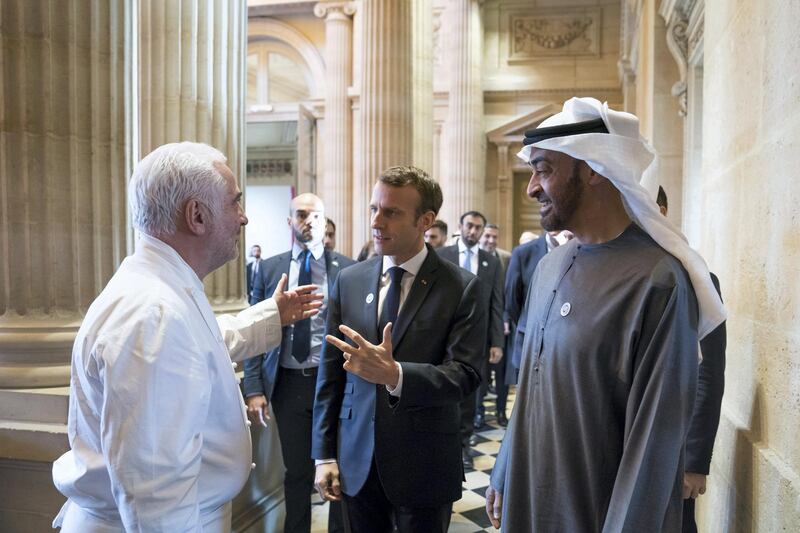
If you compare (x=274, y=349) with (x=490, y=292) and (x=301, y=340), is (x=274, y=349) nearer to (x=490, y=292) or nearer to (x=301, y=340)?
(x=301, y=340)

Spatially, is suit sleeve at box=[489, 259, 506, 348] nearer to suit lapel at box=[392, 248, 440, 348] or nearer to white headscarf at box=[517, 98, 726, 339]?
suit lapel at box=[392, 248, 440, 348]

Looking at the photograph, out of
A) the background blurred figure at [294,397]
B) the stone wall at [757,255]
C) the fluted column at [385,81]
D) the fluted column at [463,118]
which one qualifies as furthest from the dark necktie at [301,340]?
the fluted column at [463,118]

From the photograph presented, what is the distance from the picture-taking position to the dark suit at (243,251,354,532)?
3.29 meters

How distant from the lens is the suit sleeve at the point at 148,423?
1357 mm

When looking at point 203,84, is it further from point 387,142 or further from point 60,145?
point 387,142

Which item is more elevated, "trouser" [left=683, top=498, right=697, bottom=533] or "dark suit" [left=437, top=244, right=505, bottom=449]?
"dark suit" [left=437, top=244, right=505, bottom=449]

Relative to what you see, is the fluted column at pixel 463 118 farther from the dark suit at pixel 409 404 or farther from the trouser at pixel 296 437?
the dark suit at pixel 409 404

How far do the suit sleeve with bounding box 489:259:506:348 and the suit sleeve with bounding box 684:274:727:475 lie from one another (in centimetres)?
332

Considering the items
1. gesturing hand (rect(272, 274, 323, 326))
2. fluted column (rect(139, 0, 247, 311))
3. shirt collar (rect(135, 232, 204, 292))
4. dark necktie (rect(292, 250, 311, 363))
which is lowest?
dark necktie (rect(292, 250, 311, 363))

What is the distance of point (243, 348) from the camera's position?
230cm

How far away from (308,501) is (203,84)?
7.79 feet

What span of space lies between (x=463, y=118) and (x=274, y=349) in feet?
40.6

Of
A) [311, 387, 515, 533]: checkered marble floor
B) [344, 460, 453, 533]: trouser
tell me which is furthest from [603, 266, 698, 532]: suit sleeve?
[311, 387, 515, 533]: checkered marble floor

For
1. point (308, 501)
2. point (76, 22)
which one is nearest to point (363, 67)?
point (76, 22)
